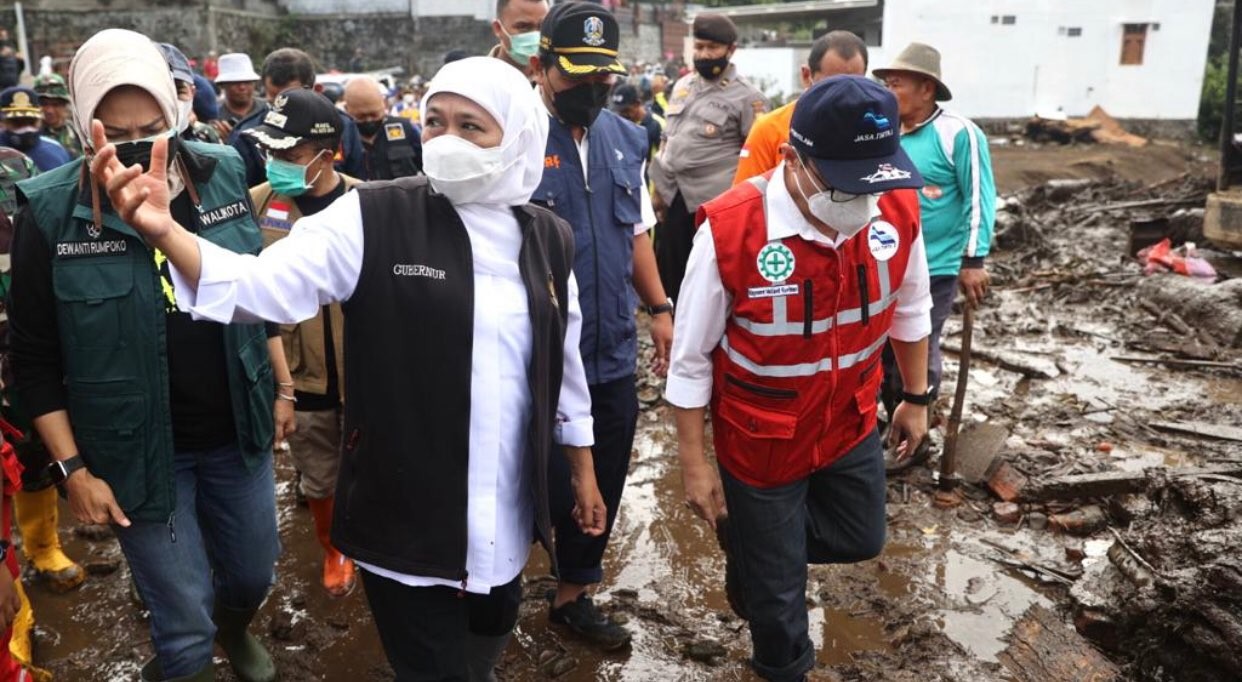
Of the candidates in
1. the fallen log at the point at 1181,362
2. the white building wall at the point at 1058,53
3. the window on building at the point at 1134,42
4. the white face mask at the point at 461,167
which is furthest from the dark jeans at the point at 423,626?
the window on building at the point at 1134,42

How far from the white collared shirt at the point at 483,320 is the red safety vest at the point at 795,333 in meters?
0.71

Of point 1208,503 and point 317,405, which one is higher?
point 317,405

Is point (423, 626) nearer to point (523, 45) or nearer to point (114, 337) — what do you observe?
point (114, 337)

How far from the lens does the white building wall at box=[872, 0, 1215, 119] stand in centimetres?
2281

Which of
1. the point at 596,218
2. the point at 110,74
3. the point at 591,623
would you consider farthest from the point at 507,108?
the point at 591,623

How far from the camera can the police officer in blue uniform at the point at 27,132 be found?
6.10 metres

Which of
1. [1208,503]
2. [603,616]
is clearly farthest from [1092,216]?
[603,616]

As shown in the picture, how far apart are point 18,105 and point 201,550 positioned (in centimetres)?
526

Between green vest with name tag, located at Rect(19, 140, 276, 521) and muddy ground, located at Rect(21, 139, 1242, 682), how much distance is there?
1299 mm

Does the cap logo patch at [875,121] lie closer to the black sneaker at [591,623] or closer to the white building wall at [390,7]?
the black sneaker at [591,623]

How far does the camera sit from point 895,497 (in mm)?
4977

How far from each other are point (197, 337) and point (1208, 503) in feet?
12.7

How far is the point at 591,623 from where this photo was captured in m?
3.66

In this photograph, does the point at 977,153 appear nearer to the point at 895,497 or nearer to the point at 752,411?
the point at 895,497
